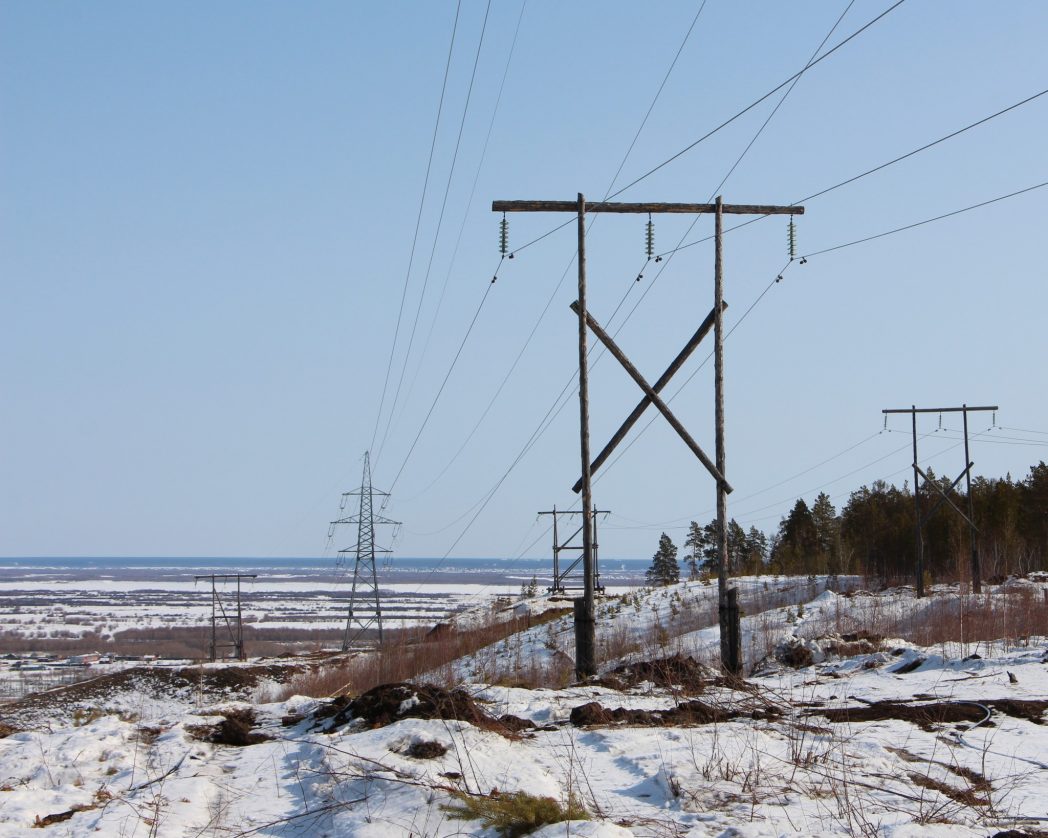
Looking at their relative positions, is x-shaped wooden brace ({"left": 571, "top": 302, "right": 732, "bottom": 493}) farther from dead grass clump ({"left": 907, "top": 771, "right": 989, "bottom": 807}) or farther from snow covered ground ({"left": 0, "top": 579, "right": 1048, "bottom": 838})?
dead grass clump ({"left": 907, "top": 771, "right": 989, "bottom": 807})

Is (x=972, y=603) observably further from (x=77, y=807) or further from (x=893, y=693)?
(x=77, y=807)

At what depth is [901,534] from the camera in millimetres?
51094

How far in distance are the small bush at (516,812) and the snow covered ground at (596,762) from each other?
1.9 inches

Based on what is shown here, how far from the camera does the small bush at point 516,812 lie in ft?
17.1

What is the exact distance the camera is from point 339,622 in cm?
11638

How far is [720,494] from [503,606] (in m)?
18.5

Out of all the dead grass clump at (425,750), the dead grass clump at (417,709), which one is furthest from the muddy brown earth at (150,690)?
the dead grass clump at (425,750)

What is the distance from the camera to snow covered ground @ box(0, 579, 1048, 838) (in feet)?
18.4

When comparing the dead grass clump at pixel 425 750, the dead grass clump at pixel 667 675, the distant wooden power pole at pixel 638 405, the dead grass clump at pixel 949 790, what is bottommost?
the dead grass clump at pixel 667 675

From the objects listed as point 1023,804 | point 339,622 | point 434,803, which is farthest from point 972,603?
point 339,622

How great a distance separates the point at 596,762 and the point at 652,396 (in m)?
8.37

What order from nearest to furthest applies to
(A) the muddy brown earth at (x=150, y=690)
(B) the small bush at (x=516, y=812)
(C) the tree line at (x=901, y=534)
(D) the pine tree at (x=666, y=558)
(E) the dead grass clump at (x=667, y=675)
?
(B) the small bush at (x=516, y=812) < (E) the dead grass clump at (x=667, y=675) < (A) the muddy brown earth at (x=150, y=690) < (C) the tree line at (x=901, y=534) < (D) the pine tree at (x=666, y=558)

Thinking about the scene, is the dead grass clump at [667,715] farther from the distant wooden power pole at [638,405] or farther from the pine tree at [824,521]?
the pine tree at [824,521]

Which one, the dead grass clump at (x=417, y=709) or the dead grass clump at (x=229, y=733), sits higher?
the dead grass clump at (x=417, y=709)
